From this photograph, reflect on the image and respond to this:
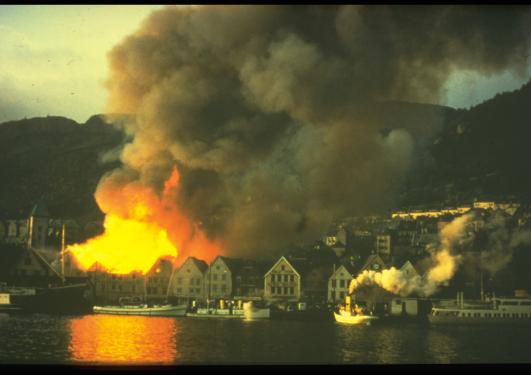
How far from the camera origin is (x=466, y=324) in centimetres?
1909

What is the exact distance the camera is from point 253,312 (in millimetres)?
19766

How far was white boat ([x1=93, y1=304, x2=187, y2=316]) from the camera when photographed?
66.0 feet

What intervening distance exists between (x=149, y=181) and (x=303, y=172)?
2989mm

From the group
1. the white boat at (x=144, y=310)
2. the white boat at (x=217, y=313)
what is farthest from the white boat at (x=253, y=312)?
the white boat at (x=144, y=310)

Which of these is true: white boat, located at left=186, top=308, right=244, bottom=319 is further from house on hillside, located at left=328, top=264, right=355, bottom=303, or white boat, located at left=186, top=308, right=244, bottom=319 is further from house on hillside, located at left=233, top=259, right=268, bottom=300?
house on hillside, located at left=328, top=264, right=355, bottom=303

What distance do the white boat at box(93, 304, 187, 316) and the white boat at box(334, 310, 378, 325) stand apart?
130 inches

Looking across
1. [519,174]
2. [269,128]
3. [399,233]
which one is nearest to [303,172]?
[269,128]

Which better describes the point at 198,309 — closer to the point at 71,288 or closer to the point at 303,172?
the point at 71,288

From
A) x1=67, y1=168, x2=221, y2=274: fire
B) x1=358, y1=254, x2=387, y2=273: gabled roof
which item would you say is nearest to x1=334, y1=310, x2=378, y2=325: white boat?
x1=358, y1=254, x2=387, y2=273: gabled roof

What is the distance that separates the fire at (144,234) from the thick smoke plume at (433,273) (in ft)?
9.90

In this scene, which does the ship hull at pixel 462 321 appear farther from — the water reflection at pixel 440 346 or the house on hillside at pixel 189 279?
the house on hillside at pixel 189 279

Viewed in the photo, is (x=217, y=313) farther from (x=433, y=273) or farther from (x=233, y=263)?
(x=433, y=273)

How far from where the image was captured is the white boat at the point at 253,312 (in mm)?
19609

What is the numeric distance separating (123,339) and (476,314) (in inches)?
276
